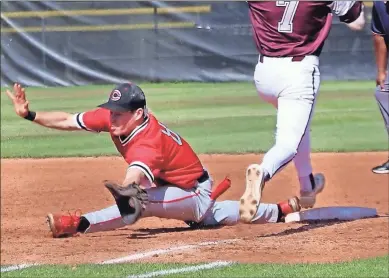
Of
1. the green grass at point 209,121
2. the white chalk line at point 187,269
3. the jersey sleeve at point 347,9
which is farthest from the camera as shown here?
the green grass at point 209,121

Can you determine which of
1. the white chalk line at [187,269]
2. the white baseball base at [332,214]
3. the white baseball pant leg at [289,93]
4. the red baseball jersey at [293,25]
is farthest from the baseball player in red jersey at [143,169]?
the red baseball jersey at [293,25]

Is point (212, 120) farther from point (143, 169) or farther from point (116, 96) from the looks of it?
point (143, 169)

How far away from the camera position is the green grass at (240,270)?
167 inches

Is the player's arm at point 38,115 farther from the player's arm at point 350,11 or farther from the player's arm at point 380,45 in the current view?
the player's arm at point 380,45

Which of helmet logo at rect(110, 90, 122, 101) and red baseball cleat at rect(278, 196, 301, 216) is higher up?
helmet logo at rect(110, 90, 122, 101)

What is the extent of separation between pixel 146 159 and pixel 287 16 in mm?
1214

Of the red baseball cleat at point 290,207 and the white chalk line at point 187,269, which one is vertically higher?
the white chalk line at point 187,269

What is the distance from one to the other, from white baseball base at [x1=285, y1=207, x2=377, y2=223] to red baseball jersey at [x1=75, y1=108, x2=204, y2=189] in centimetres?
85

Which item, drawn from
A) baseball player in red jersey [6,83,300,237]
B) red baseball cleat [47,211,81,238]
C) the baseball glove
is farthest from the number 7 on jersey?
red baseball cleat [47,211,81,238]

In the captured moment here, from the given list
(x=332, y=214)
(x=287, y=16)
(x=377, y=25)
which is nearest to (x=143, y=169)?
(x=287, y=16)

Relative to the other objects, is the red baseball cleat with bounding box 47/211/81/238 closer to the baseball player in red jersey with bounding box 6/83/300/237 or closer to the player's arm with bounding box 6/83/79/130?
the baseball player in red jersey with bounding box 6/83/300/237

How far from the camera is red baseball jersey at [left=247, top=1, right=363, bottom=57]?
5.14 m

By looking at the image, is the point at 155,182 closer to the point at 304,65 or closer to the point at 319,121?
the point at 304,65

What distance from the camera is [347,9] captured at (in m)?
5.36
